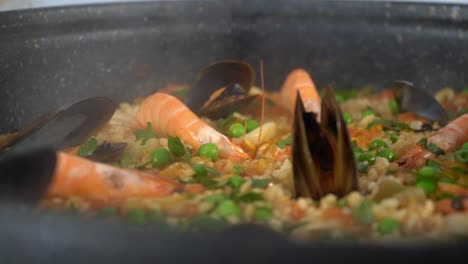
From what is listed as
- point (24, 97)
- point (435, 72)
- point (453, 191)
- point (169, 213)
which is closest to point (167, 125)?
point (24, 97)

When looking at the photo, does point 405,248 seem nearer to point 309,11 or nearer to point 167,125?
point 167,125

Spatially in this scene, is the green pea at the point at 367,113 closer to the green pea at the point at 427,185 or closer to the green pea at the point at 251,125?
the green pea at the point at 251,125

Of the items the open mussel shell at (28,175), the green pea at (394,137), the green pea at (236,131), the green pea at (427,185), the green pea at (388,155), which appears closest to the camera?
the open mussel shell at (28,175)

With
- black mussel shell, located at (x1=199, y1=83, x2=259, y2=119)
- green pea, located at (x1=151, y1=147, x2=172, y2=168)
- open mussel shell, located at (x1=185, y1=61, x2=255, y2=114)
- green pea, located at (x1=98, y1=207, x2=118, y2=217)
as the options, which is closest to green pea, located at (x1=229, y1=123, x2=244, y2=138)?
black mussel shell, located at (x1=199, y1=83, x2=259, y2=119)

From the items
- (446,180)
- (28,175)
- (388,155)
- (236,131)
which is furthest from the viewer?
(236,131)

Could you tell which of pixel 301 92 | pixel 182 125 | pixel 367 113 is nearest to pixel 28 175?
pixel 182 125

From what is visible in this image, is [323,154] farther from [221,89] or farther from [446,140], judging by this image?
[221,89]

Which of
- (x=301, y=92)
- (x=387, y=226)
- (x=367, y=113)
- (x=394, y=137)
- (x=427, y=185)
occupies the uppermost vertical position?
(x=301, y=92)

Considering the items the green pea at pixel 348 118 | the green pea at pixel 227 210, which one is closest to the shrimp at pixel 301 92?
the green pea at pixel 348 118
